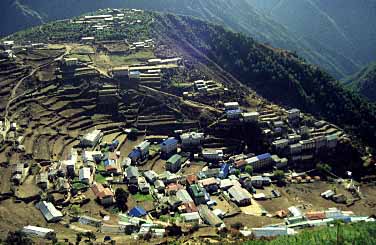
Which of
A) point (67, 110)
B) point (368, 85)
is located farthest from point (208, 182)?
point (368, 85)

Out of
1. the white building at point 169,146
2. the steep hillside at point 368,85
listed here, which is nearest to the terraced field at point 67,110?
the white building at point 169,146

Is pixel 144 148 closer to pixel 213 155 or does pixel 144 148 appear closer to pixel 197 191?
pixel 213 155

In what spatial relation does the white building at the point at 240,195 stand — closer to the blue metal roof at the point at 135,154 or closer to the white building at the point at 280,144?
the white building at the point at 280,144

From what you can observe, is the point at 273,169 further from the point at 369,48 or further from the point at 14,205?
the point at 369,48

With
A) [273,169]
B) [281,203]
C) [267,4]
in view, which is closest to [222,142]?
[273,169]

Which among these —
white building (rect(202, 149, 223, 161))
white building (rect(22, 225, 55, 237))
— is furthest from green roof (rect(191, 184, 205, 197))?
white building (rect(22, 225, 55, 237))

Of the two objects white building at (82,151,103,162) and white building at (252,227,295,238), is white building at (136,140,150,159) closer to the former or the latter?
white building at (82,151,103,162)
